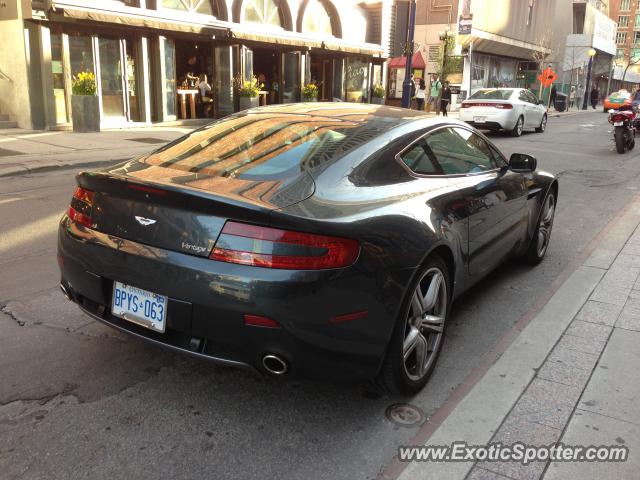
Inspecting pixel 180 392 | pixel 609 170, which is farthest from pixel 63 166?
pixel 609 170

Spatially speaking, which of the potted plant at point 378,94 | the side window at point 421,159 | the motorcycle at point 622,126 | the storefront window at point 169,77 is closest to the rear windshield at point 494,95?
the motorcycle at point 622,126

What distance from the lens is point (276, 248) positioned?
255cm

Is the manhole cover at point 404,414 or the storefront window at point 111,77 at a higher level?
the storefront window at point 111,77

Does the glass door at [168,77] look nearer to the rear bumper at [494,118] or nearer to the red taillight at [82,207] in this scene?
the rear bumper at [494,118]

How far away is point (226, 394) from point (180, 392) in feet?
0.80

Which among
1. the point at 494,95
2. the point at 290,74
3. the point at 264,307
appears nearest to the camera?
the point at 264,307

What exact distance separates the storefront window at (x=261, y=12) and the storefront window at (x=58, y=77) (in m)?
6.81

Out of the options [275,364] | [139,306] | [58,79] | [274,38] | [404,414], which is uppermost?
[274,38]

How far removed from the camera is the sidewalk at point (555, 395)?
8.51 feet

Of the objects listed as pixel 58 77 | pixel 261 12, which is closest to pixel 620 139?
pixel 261 12

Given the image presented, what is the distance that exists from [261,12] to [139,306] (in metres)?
20.0

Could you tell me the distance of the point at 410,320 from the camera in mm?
3115

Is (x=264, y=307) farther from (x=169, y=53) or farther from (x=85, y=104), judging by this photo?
(x=169, y=53)

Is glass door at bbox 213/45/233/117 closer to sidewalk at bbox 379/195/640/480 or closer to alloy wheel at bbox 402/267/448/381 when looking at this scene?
sidewalk at bbox 379/195/640/480
